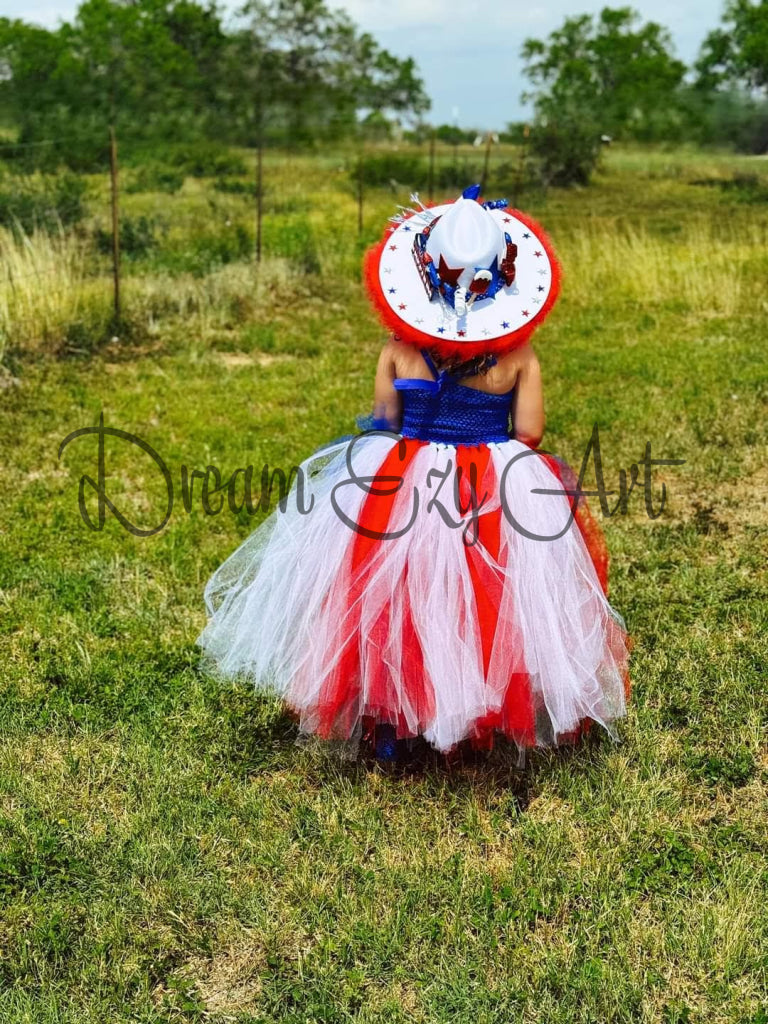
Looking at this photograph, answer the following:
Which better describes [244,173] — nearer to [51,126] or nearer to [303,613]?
[51,126]

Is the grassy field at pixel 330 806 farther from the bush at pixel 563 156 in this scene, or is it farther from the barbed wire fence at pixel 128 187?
the bush at pixel 563 156

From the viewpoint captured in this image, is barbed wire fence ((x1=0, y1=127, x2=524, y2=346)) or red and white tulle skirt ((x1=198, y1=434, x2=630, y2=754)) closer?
red and white tulle skirt ((x1=198, y1=434, x2=630, y2=754))

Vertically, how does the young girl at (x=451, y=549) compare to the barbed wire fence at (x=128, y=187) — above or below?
below

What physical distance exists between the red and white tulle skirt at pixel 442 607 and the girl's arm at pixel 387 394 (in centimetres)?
8

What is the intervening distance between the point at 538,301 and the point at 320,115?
1586 inches

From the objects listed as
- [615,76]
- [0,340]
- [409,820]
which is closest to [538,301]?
[409,820]

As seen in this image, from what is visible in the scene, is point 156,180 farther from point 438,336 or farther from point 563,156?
point 438,336

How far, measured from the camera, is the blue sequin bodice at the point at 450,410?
10.4 feet

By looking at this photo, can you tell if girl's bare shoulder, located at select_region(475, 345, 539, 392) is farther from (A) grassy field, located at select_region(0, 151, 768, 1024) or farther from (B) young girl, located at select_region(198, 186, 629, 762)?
(A) grassy field, located at select_region(0, 151, 768, 1024)

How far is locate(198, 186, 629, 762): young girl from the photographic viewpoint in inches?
120

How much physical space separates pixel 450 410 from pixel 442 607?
0.65m

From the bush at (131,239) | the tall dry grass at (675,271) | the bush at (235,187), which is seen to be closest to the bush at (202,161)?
the bush at (235,187)

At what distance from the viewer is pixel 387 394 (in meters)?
3.30

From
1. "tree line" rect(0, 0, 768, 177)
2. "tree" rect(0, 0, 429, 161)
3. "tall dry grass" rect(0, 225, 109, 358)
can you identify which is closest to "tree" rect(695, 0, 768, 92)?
"tree line" rect(0, 0, 768, 177)
